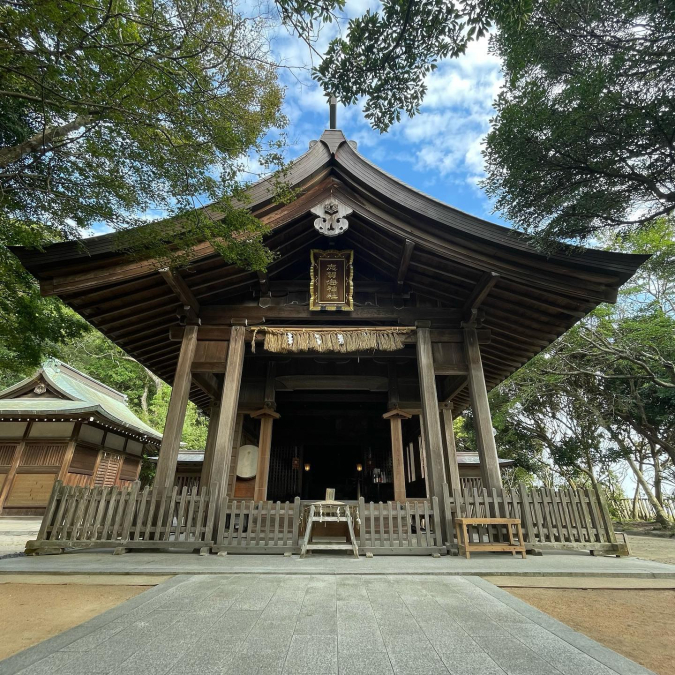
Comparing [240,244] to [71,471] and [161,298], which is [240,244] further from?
[71,471]

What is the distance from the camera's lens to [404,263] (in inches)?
289

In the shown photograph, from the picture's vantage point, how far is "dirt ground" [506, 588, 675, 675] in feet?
7.84

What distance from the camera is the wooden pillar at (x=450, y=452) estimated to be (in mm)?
10281

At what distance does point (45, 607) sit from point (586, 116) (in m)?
7.50

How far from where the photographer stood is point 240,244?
5891mm

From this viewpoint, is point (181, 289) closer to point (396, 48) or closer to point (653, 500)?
point (396, 48)

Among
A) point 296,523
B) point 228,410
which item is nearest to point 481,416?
point 296,523

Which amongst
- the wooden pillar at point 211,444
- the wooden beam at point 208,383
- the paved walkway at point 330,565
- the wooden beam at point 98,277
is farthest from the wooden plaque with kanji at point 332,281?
the wooden pillar at point 211,444

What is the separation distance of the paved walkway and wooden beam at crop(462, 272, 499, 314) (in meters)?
4.43

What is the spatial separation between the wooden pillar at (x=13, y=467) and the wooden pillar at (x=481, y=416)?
19936 millimetres

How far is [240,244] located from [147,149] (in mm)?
1738

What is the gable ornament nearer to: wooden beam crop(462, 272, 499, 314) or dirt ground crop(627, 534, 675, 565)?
wooden beam crop(462, 272, 499, 314)

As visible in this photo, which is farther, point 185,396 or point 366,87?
point 185,396

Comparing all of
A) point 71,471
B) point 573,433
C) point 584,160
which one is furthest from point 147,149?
point 573,433
